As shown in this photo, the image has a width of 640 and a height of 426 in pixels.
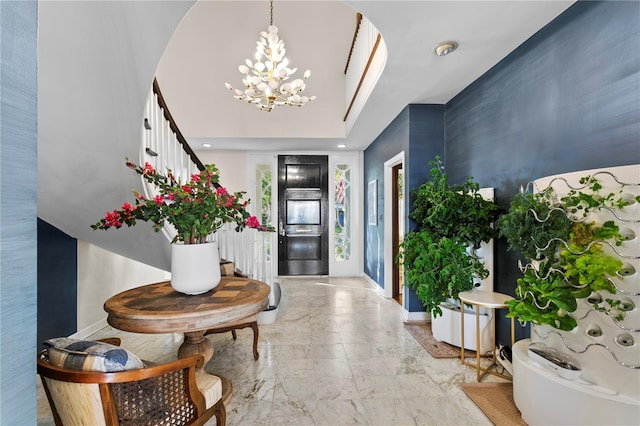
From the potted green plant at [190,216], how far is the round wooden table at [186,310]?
119 millimetres

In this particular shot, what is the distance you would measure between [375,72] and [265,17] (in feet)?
9.30

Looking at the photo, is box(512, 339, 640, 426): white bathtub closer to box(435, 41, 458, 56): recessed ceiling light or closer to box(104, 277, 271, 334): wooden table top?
box(104, 277, 271, 334): wooden table top

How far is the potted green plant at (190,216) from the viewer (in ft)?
5.12

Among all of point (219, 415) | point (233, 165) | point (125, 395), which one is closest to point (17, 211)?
point (125, 395)

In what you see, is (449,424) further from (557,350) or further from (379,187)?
(379,187)

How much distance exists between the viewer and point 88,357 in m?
1.05

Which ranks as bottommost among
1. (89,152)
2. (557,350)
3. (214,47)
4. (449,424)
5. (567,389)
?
(449,424)

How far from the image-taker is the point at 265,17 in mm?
4480

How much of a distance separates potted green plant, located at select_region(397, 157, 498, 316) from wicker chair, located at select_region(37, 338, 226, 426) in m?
1.93

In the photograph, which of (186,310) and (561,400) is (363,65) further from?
(561,400)

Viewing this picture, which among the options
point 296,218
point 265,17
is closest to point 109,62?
point 265,17

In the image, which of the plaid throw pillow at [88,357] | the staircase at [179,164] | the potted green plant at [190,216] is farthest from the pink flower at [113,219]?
the staircase at [179,164]

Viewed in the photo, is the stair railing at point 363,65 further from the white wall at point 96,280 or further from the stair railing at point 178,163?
the white wall at point 96,280

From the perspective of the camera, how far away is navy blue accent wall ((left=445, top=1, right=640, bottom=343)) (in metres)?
1.47
